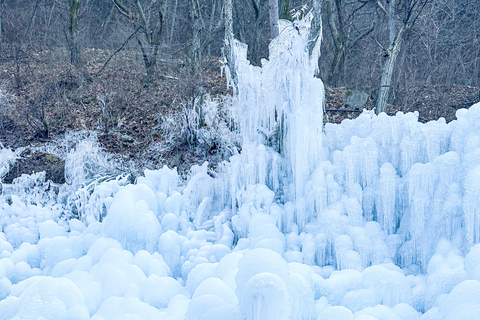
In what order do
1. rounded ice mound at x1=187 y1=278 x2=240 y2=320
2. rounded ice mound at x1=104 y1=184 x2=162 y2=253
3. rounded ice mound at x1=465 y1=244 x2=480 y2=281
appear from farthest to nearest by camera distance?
rounded ice mound at x1=104 y1=184 x2=162 y2=253 → rounded ice mound at x1=465 y1=244 x2=480 y2=281 → rounded ice mound at x1=187 y1=278 x2=240 y2=320

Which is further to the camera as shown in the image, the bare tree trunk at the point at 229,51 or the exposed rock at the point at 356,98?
the exposed rock at the point at 356,98

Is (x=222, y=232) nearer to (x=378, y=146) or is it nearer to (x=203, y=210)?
(x=203, y=210)

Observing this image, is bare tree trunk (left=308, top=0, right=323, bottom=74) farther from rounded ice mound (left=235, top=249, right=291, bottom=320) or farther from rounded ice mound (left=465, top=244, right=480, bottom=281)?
rounded ice mound (left=235, top=249, right=291, bottom=320)

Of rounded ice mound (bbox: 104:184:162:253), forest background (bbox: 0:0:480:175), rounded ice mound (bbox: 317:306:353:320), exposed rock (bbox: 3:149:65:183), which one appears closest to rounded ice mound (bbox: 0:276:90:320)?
rounded ice mound (bbox: 104:184:162:253)

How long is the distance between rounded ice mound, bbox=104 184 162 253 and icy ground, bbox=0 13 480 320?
0.01m

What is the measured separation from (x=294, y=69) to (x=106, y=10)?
45.8ft

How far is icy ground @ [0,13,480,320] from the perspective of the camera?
4074 millimetres

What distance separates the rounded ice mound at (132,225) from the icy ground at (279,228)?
1cm

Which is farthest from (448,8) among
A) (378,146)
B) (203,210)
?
(203,210)

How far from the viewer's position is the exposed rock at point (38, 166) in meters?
7.75

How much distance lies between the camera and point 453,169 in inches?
194

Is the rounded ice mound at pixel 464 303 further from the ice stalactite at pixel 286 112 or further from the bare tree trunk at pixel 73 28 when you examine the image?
the bare tree trunk at pixel 73 28

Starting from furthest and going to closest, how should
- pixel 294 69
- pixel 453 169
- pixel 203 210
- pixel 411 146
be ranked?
pixel 203 210 < pixel 294 69 < pixel 411 146 < pixel 453 169

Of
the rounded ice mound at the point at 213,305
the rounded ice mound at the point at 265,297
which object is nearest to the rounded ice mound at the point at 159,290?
the rounded ice mound at the point at 213,305
